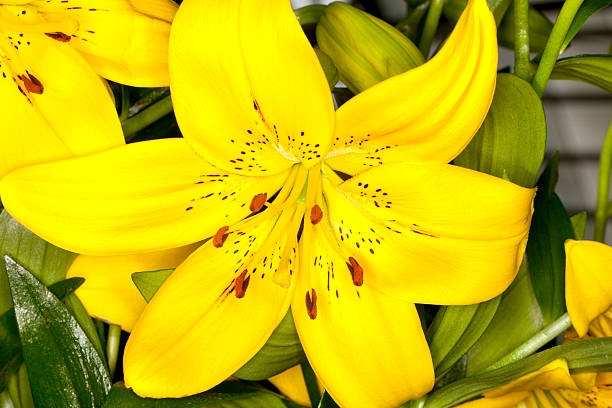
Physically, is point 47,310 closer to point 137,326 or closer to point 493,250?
point 137,326

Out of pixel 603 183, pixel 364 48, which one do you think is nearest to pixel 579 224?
pixel 603 183

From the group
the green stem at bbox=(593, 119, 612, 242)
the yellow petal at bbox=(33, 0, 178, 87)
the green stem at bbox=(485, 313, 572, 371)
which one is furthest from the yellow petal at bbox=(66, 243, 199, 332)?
the green stem at bbox=(593, 119, 612, 242)

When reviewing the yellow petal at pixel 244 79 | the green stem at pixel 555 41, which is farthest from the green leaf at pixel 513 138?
the yellow petal at pixel 244 79

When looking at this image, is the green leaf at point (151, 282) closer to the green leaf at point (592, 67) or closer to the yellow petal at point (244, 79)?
the yellow petal at point (244, 79)

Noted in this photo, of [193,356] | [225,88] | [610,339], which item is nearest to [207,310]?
[193,356]

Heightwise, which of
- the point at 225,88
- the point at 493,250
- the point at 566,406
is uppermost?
the point at 225,88

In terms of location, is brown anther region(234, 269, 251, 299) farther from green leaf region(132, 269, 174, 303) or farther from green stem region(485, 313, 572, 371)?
green stem region(485, 313, 572, 371)

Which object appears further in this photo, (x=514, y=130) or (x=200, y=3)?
(x=514, y=130)
